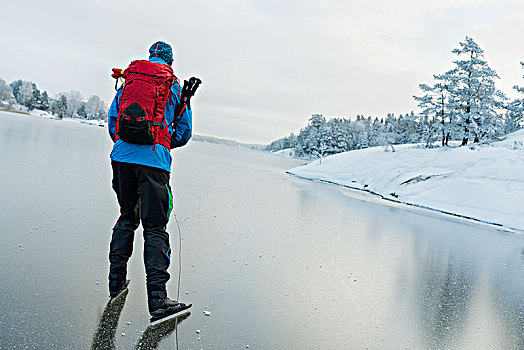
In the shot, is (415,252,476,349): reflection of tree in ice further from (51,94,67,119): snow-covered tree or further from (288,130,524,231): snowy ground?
(51,94,67,119): snow-covered tree

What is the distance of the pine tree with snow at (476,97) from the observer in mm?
21203

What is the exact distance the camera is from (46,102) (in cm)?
11344

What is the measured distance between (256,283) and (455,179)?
13.5 m

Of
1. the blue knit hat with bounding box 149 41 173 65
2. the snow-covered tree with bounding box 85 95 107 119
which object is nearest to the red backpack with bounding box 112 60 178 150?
the blue knit hat with bounding box 149 41 173 65

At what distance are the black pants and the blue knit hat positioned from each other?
0.96 meters

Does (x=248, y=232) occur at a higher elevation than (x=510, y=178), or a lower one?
lower

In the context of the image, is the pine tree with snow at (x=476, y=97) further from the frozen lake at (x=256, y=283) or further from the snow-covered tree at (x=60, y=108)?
the snow-covered tree at (x=60, y=108)

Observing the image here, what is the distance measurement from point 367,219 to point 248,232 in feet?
14.6

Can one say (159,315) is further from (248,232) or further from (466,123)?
(466,123)

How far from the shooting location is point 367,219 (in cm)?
970

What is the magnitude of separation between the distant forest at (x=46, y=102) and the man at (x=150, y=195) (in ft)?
343

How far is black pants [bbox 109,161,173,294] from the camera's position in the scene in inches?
115

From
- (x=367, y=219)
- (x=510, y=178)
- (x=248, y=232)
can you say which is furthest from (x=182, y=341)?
(x=510, y=178)

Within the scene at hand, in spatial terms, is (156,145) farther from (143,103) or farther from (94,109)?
(94,109)
